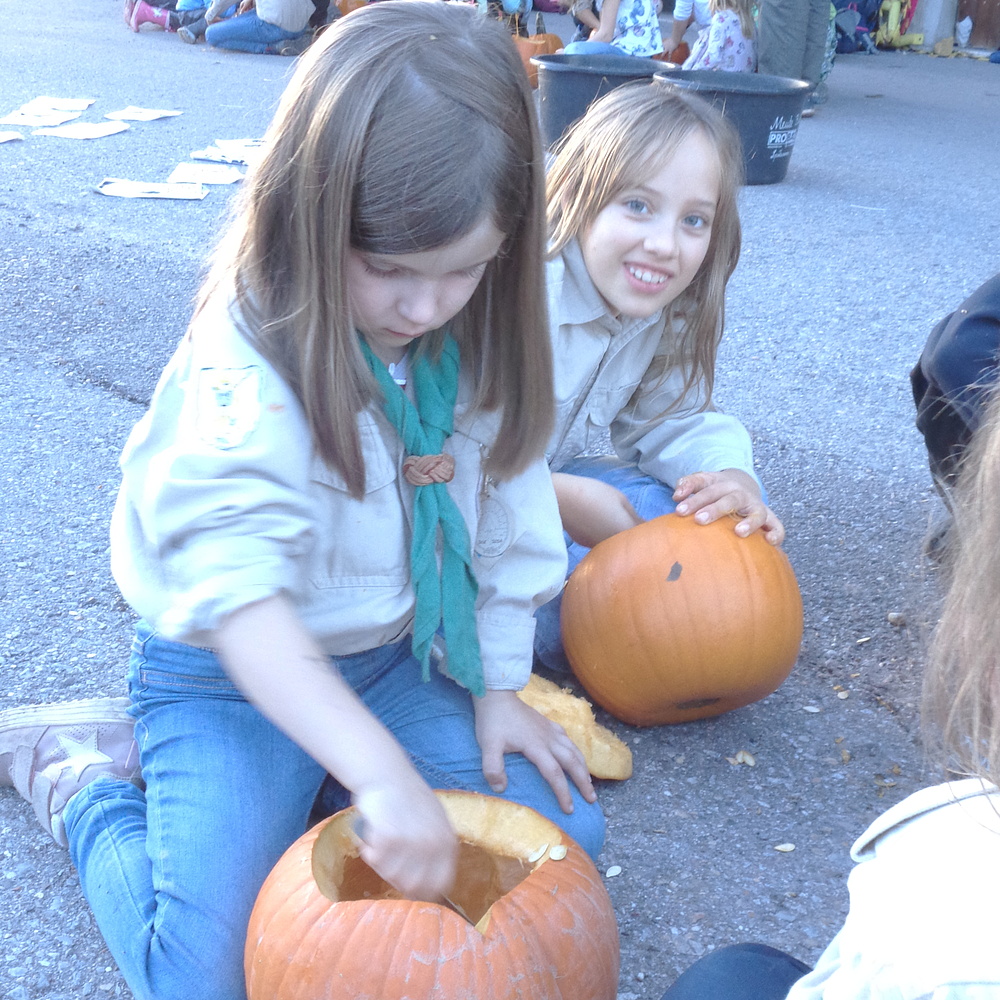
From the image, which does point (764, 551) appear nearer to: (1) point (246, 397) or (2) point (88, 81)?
(1) point (246, 397)

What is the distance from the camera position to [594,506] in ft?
8.20

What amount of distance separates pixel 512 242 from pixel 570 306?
0.80 m

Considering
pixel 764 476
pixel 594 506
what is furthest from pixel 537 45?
pixel 594 506

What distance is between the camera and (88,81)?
29.1ft

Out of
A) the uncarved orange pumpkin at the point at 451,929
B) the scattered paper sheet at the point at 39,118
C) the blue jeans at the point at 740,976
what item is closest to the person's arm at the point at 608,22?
the scattered paper sheet at the point at 39,118

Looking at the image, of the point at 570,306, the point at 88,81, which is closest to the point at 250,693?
the point at 570,306

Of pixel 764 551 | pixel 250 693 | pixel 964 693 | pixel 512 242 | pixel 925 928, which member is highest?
pixel 512 242

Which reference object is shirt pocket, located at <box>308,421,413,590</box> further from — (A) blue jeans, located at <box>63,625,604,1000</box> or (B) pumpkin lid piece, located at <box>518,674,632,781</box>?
(B) pumpkin lid piece, located at <box>518,674,632,781</box>

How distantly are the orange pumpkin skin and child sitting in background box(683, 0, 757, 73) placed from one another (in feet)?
20.7

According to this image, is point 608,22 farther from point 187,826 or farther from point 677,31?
point 187,826

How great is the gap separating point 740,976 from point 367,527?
0.80 meters

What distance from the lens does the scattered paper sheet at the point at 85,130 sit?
7004 millimetres

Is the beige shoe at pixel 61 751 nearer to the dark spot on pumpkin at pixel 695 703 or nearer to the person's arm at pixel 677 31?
the dark spot on pumpkin at pixel 695 703

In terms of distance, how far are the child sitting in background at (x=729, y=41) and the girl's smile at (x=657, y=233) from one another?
5867mm
